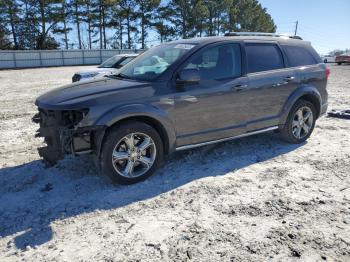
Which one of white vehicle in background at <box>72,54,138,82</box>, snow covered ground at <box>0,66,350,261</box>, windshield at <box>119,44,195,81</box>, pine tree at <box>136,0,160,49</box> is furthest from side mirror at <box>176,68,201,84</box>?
pine tree at <box>136,0,160,49</box>

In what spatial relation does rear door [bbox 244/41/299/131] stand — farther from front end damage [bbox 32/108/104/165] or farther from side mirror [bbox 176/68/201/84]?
front end damage [bbox 32/108/104/165]

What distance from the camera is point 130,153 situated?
445 centimetres

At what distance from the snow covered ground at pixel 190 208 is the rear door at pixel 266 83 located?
24.8 inches

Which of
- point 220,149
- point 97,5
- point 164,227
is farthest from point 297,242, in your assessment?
point 97,5

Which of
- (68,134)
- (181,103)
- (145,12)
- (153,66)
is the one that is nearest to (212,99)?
(181,103)

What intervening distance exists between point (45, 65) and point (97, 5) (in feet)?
53.8

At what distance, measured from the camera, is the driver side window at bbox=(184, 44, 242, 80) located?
4.91 metres

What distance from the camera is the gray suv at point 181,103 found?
421 centimetres

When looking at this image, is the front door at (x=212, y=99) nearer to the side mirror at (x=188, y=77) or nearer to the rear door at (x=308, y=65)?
the side mirror at (x=188, y=77)

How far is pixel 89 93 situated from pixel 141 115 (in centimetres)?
70

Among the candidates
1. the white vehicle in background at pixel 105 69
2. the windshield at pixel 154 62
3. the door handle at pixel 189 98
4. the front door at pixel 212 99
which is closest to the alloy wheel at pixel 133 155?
the front door at pixel 212 99

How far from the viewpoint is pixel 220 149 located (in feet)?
19.1

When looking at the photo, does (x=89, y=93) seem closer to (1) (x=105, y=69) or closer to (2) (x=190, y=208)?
(2) (x=190, y=208)

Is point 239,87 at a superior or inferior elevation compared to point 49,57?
superior
